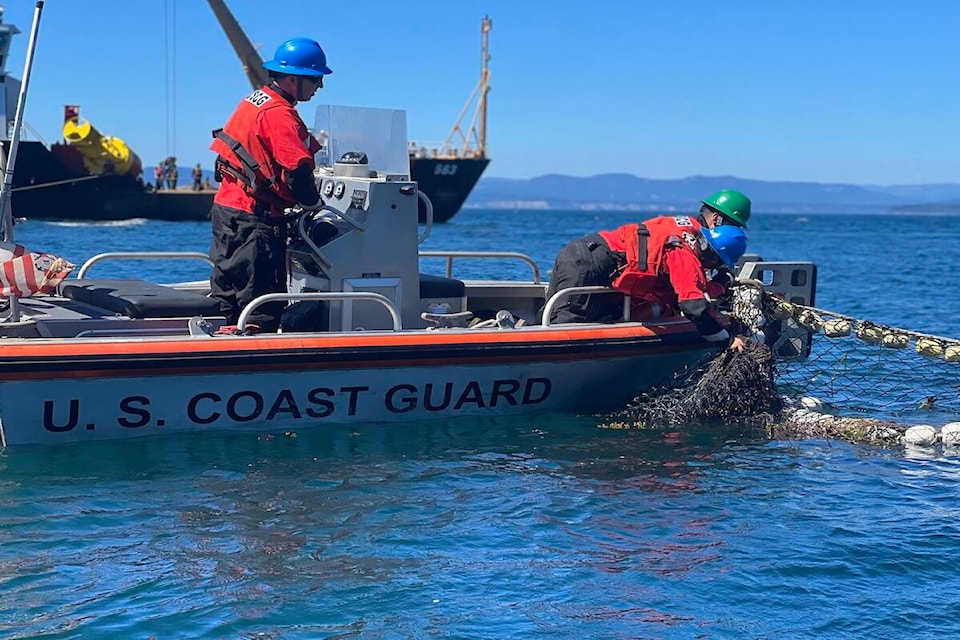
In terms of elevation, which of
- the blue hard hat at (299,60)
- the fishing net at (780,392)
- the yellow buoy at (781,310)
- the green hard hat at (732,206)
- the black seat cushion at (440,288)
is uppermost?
the blue hard hat at (299,60)

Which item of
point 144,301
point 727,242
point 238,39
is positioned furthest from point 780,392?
point 238,39

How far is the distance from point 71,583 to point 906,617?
364cm

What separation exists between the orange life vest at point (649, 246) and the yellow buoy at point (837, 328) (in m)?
1.09

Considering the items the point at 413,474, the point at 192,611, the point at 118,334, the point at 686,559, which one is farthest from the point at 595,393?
the point at 192,611

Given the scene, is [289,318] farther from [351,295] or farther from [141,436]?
[141,436]

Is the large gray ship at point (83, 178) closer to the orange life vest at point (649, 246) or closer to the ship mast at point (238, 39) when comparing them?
the ship mast at point (238, 39)

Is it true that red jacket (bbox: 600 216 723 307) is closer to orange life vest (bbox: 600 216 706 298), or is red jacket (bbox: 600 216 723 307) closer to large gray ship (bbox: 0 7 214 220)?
orange life vest (bbox: 600 216 706 298)

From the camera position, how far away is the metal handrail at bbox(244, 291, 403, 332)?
7.24m

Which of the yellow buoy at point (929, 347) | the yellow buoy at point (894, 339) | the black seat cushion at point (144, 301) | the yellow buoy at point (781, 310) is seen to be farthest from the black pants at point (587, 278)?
the black seat cushion at point (144, 301)

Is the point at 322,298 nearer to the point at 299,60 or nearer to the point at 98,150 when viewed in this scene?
the point at 299,60

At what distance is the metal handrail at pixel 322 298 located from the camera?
7.24 m

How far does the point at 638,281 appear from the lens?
8461 millimetres

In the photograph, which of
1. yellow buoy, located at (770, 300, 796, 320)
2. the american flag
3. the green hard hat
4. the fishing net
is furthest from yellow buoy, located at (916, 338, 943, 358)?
the american flag

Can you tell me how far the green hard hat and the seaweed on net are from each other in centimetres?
87
